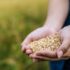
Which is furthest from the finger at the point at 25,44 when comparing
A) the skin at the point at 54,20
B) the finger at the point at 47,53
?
the finger at the point at 47,53

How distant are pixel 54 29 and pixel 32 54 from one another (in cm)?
19

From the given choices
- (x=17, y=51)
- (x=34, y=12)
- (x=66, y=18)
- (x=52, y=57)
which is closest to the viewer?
(x=52, y=57)

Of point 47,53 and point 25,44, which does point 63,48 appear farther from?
point 25,44

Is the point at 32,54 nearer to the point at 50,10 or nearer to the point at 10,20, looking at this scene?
the point at 50,10

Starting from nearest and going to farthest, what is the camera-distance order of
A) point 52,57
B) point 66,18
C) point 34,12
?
point 52,57 < point 66,18 < point 34,12

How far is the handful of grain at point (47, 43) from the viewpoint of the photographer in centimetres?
116

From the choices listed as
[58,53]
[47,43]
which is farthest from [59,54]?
[47,43]

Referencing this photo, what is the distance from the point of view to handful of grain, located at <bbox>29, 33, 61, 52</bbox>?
3.81ft

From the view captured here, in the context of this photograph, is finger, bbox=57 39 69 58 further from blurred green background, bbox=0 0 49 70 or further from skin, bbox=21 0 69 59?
blurred green background, bbox=0 0 49 70

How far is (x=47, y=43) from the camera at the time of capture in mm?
1190

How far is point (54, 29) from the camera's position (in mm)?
1268

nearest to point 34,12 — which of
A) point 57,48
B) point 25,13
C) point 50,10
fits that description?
point 25,13

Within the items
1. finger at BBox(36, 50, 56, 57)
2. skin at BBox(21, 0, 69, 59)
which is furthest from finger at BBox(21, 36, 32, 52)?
finger at BBox(36, 50, 56, 57)

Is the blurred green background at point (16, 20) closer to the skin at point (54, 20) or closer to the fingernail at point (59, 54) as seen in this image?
the skin at point (54, 20)
